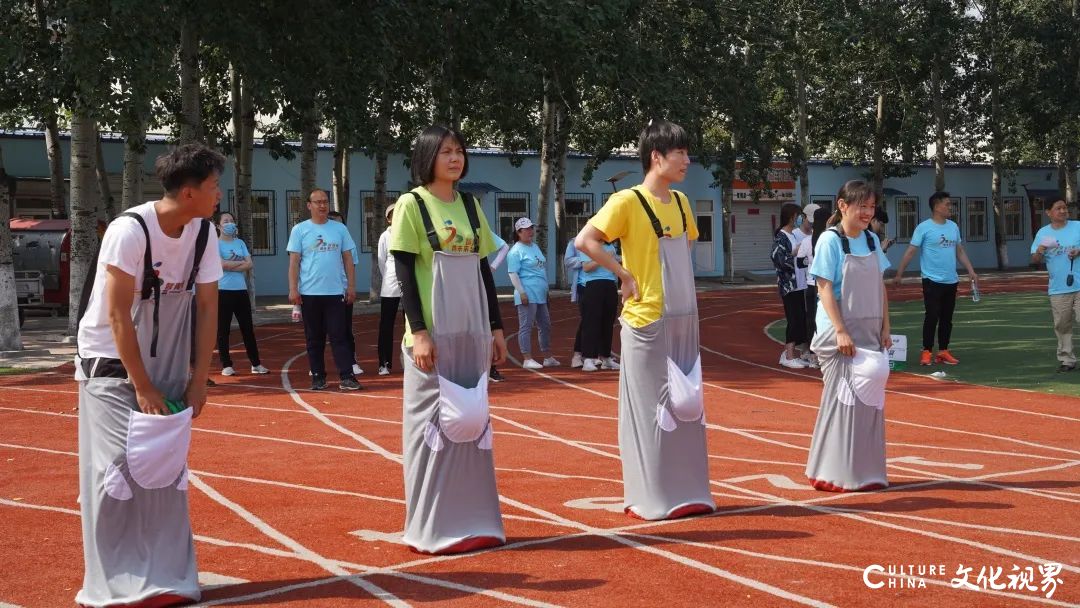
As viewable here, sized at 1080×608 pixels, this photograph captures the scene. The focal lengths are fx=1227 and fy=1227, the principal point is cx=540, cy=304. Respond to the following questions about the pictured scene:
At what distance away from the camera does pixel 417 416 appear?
596cm

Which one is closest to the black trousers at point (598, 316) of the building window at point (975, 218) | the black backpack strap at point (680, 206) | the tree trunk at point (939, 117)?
the black backpack strap at point (680, 206)

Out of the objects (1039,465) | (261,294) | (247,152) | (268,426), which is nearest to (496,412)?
(268,426)

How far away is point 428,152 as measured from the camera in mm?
6062

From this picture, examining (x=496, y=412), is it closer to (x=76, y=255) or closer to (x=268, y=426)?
(x=268, y=426)

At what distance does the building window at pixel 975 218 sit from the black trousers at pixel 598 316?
138 feet

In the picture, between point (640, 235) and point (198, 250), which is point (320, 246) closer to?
point (640, 235)

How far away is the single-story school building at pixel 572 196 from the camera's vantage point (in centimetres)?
3462

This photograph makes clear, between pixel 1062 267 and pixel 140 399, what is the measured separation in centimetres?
1192

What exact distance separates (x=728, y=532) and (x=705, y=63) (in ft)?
67.0

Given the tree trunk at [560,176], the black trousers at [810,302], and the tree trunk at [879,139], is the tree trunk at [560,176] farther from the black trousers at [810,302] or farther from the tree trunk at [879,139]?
the black trousers at [810,302]

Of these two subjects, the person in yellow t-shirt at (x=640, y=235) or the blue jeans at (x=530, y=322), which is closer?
the person in yellow t-shirt at (x=640, y=235)

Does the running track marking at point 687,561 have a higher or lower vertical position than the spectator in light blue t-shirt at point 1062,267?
lower

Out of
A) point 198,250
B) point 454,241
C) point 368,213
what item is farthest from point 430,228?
point 368,213

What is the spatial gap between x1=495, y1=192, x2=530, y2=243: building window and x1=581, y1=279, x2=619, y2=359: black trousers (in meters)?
26.2
